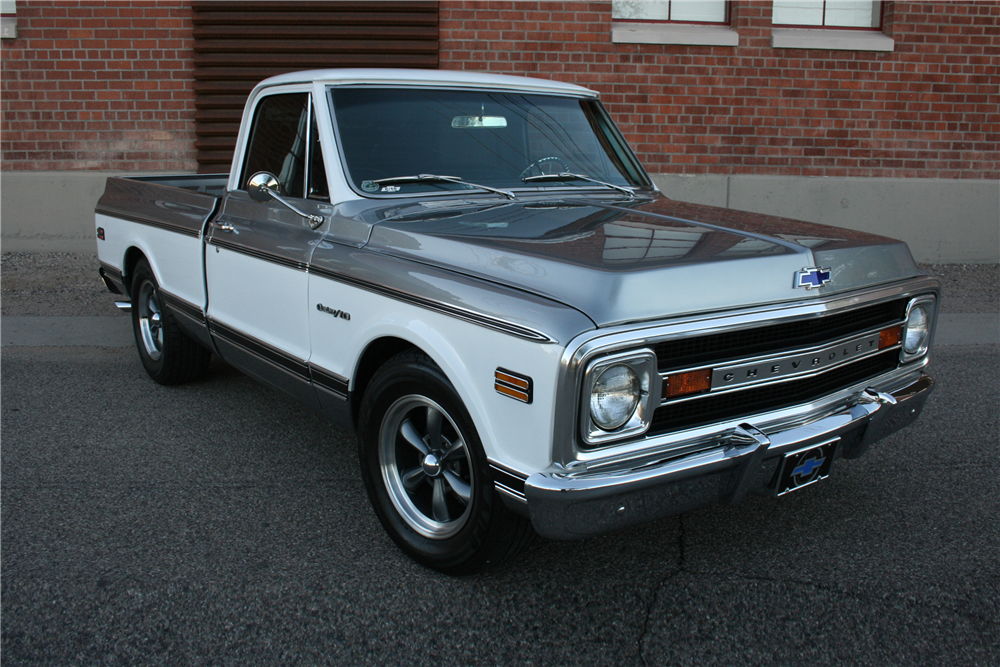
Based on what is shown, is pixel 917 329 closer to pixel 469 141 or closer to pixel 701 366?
pixel 701 366

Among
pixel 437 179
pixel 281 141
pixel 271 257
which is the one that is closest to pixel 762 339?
pixel 437 179

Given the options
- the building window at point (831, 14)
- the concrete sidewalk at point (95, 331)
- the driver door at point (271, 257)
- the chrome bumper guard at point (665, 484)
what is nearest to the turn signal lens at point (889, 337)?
the chrome bumper guard at point (665, 484)

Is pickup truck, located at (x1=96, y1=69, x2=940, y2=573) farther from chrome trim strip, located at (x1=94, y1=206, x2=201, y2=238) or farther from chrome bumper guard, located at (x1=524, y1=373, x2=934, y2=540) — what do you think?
chrome trim strip, located at (x1=94, y1=206, x2=201, y2=238)

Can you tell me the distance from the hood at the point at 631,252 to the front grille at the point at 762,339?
0.09m

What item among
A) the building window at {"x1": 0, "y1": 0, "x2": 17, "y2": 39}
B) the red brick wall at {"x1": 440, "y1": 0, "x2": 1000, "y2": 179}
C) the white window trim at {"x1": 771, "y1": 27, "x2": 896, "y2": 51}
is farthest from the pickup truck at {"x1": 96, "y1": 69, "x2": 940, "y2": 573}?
the building window at {"x1": 0, "y1": 0, "x2": 17, "y2": 39}

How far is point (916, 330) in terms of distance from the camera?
3.03 meters

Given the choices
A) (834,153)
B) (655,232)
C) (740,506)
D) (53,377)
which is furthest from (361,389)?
(834,153)

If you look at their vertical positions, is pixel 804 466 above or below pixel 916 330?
below

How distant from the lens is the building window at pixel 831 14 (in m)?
8.78

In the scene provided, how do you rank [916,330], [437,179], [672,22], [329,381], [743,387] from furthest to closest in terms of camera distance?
1. [672,22]
2. [437,179]
3. [329,381]
4. [916,330]
5. [743,387]

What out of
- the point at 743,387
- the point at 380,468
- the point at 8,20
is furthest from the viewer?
the point at 8,20

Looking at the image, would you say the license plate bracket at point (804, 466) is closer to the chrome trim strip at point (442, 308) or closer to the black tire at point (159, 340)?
the chrome trim strip at point (442, 308)

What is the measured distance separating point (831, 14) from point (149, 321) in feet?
25.9

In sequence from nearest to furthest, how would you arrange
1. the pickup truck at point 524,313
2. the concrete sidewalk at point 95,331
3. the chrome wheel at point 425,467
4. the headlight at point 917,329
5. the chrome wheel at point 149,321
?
the pickup truck at point 524,313 < the chrome wheel at point 425,467 < the headlight at point 917,329 < the chrome wheel at point 149,321 < the concrete sidewalk at point 95,331
